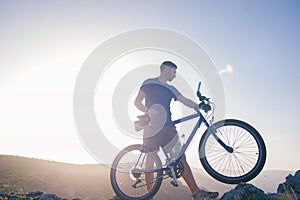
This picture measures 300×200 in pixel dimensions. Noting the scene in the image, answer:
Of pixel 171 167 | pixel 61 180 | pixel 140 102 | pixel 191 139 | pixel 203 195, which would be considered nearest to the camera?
pixel 203 195

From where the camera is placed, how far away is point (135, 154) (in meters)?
6.43

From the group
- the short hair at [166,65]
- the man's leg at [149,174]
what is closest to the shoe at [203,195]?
the man's leg at [149,174]

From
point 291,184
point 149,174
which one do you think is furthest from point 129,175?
point 291,184

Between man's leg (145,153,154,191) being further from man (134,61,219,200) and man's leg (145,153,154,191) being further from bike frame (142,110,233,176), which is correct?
man (134,61,219,200)

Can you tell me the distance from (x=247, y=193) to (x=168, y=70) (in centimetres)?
320

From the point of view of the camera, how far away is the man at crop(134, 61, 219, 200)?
6.29m

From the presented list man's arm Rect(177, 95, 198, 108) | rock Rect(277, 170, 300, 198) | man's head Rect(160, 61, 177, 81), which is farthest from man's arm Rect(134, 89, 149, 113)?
rock Rect(277, 170, 300, 198)

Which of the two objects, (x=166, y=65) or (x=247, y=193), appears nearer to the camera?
(x=247, y=193)

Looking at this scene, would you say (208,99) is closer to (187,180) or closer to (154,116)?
(154,116)

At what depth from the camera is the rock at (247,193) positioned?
5113 millimetres

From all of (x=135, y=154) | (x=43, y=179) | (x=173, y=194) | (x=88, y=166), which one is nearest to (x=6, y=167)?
(x=43, y=179)

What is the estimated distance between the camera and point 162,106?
6.46 m

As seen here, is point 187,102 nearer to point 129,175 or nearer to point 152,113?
point 152,113

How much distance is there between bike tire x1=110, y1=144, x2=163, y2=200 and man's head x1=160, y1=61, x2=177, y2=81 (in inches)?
70.2
